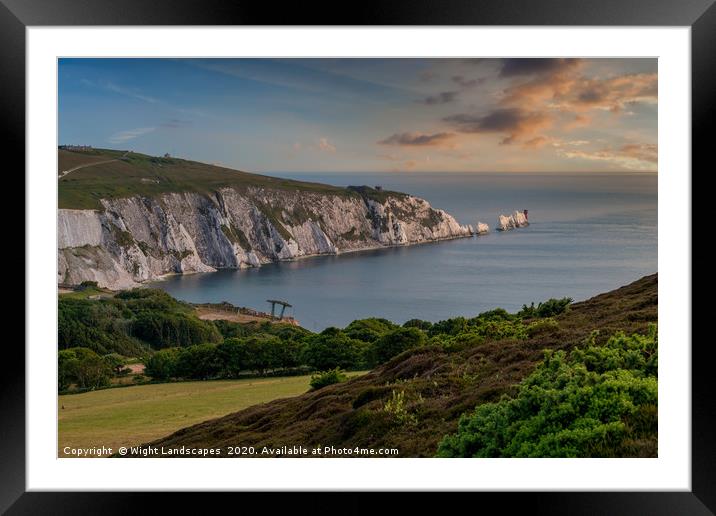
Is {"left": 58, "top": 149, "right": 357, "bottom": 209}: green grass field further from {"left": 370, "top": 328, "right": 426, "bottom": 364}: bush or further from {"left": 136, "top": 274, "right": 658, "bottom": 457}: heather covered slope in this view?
{"left": 136, "top": 274, "right": 658, "bottom": 457}: heather covered slope

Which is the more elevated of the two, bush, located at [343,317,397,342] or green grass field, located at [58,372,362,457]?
bush, located at [343,317,397,342]

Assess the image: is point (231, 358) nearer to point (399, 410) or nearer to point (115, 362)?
point (115, 362)

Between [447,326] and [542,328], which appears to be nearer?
[542,328]

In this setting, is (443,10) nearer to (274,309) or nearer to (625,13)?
(625,13)

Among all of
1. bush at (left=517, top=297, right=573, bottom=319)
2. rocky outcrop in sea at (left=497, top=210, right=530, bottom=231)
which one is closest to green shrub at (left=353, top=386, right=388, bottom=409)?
bush at (left=517, top=297, right=573, bottom=319)

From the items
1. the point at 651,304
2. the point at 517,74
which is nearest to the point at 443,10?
the point at 651,304

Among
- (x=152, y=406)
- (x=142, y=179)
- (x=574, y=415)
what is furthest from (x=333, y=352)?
(x=142, y=179)

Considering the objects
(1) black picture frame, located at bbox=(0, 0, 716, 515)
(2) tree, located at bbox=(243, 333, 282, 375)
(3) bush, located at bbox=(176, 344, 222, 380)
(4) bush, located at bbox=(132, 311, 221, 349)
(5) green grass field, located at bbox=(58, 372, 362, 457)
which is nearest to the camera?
(1) black picture frame, located at bbox=(0, 0, 716, 515)
